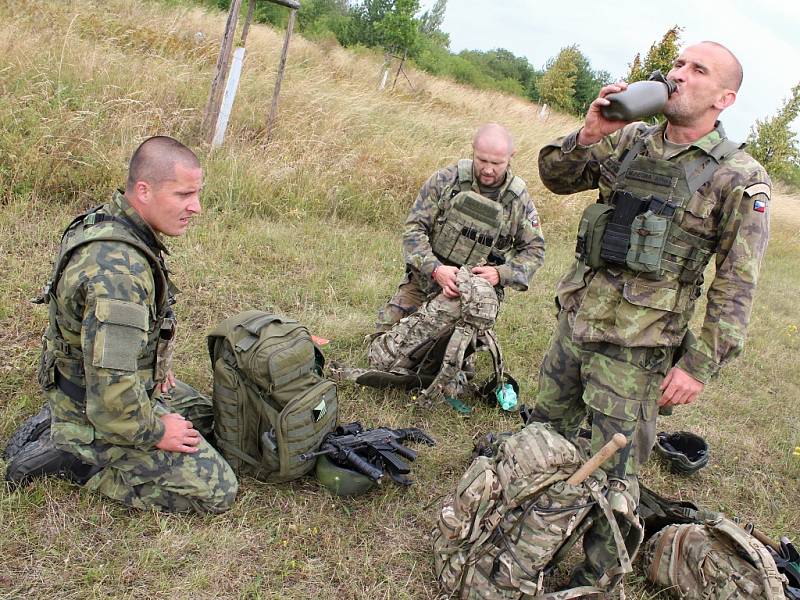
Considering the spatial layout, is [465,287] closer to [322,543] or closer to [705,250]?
[705,250]

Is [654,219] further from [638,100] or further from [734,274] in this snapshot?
[638,100]

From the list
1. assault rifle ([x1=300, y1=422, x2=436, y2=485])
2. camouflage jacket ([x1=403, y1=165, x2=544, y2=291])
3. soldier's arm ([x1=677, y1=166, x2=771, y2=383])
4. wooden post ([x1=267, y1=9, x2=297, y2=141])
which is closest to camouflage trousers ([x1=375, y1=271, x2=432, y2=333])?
camouflage jacket ([x1=403, y1=165, x2=544, y2=291])

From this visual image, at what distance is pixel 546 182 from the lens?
10.5ft

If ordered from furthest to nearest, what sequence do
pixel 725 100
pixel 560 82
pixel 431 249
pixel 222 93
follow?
pixel 560 82 < pixel 222 93 < pixel 431 249 < pixel 725 100

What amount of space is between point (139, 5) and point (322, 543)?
9639 millimetres

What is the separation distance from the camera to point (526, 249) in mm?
4523

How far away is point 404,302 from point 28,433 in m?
2.56

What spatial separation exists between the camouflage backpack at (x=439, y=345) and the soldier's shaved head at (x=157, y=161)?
1929 millimetres

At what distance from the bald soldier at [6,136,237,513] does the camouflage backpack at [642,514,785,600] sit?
6.94 ft

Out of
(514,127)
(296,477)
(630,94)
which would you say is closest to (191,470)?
(296,477)

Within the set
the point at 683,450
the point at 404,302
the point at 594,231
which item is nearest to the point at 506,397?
the point at 404,302

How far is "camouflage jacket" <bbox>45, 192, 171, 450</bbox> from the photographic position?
7.98 ft

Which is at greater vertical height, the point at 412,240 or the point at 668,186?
the point at 668,186

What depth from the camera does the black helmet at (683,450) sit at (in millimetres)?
4031
